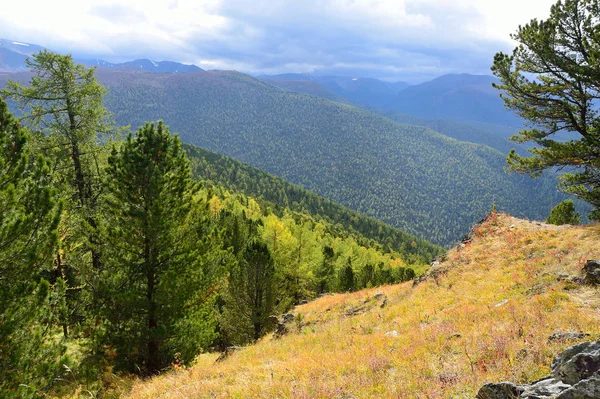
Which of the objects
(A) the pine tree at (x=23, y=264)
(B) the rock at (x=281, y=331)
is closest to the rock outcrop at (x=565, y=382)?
(A) the pine tree at (x=23, y=264)

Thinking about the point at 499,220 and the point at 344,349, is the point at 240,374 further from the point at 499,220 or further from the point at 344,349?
the point at 499,220

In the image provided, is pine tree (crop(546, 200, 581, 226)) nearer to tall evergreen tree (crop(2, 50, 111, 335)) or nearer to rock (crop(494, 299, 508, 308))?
rock (crop(494, 299, 508, 308))

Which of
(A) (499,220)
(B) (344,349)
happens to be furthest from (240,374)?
(A) (499,220)

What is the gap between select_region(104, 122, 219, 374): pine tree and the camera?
12812 millimetres

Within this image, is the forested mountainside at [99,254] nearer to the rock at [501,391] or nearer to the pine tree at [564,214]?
the rock at [501,391]

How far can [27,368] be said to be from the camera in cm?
780

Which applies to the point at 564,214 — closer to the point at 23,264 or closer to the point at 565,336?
the point at 565,336

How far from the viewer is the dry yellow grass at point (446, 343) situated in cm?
634

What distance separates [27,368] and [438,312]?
12.4m

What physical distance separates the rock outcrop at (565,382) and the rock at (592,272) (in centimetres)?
644

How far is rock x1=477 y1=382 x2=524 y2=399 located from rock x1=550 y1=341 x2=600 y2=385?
625 millimetres

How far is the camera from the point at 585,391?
13.0 feet

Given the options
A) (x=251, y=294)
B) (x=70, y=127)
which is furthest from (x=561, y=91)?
(x=70, y=127)

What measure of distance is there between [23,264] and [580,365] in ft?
36.6
